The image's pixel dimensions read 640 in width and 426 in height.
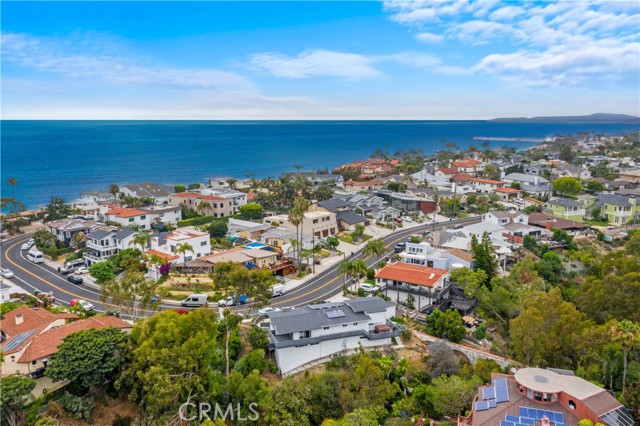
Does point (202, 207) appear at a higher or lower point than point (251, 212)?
higher

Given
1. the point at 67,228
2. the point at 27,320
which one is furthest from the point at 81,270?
the point at 27,320

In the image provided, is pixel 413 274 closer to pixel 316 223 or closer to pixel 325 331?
pixel 325 331

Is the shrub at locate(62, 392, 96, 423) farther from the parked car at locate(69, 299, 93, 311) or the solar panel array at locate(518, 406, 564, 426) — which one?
the solar panel array at locate(518, 406, 564, 426)

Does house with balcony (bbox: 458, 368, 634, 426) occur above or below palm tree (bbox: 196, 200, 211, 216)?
below

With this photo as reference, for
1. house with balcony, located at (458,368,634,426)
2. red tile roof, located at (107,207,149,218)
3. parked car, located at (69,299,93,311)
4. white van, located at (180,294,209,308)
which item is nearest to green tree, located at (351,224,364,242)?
white van, located at (180,294,209,308)

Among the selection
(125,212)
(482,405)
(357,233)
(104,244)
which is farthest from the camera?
(125,212)

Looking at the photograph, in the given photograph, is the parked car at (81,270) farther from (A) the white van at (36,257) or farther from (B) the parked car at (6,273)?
(A) the white van at (36,257)

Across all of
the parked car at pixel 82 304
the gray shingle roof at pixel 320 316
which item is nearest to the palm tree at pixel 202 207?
the parked car at pixel 82 304

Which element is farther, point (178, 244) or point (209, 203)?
point (209, 203)
